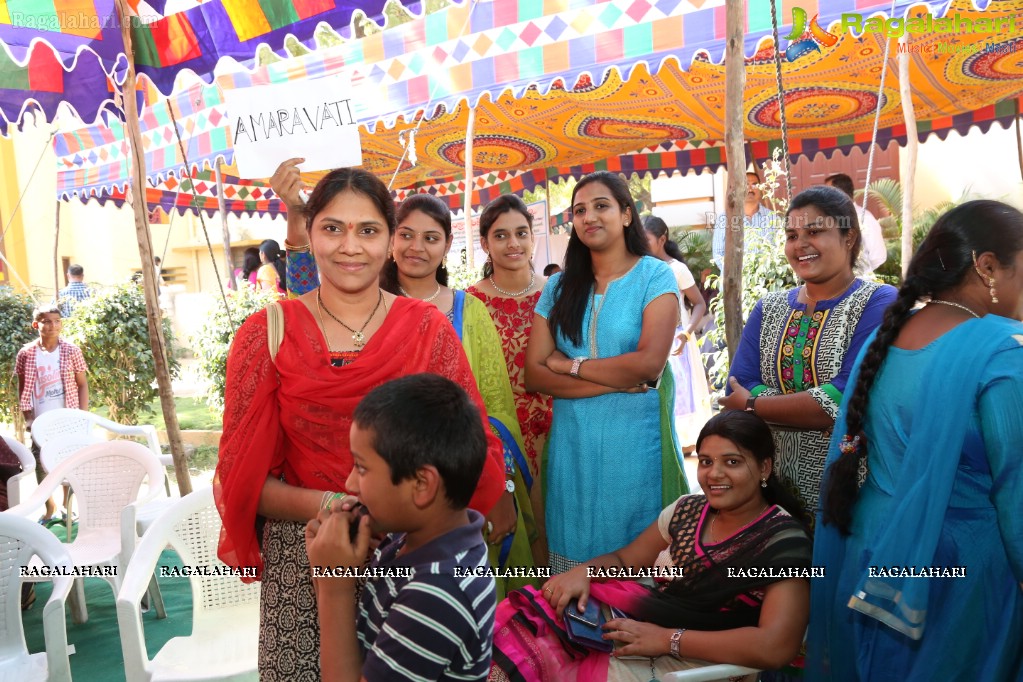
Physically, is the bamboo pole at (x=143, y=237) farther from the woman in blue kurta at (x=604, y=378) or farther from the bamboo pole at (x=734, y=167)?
the bamboo pole at (x=734, y=167)

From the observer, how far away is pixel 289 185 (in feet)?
7.30

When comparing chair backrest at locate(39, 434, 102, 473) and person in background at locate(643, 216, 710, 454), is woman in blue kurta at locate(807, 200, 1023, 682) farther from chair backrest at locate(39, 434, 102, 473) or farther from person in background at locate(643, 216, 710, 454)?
chair backrest at locate(39, 434, 102, 473)

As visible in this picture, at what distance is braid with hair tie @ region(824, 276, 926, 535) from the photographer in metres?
2.05

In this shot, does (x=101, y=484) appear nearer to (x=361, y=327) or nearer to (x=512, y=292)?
(x=512, y=292)

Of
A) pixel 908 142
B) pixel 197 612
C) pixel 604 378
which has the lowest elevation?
pixel 197 612

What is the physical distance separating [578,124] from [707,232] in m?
7.82

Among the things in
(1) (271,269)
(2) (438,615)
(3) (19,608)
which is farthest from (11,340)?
(2) (438,615)

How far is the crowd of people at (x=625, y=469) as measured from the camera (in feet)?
4.60

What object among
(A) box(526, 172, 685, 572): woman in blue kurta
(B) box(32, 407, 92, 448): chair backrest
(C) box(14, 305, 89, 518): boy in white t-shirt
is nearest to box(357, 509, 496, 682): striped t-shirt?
(A) box(526, 172, 685, 572): woman in blue kurta

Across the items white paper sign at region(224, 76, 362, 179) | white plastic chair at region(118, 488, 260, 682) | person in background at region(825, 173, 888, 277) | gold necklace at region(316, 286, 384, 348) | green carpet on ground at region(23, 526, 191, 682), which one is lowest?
green carpet on ground at region(23, 526, 191, 682)

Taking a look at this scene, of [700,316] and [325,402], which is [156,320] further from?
[700,316]

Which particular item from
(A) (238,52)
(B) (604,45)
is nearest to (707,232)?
(B) (604,45)

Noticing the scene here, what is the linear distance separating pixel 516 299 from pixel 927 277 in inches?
68.0

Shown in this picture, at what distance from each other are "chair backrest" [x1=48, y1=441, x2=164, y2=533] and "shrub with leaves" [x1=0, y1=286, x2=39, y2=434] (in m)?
4.78
